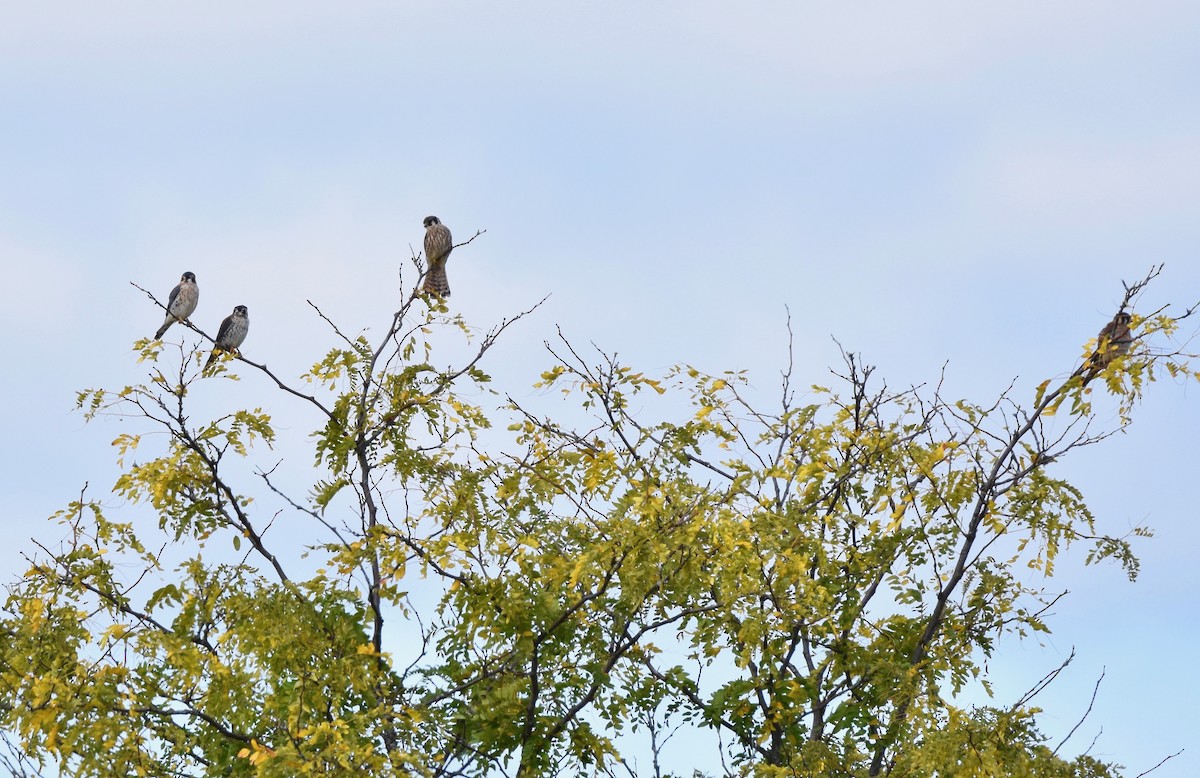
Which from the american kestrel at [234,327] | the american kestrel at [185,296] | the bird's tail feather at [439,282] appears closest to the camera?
the bird's tail feather at [439,282]

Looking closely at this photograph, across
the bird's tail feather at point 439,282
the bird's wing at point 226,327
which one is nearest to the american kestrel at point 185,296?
the bird's wing at point 226,327

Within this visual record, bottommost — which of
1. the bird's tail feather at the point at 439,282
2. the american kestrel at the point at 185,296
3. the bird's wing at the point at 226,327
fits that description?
the bird's tail feather at the point at 439,282

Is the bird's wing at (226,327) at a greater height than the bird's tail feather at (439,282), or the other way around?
the bird's wing at (226,327)

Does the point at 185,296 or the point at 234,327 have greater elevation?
the point at 185,296

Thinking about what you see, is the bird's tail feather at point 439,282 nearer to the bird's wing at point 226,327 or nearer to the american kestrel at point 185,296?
the bird's wing at point 226,327

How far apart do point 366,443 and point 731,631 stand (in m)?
3.39

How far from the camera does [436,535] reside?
9.33 metres

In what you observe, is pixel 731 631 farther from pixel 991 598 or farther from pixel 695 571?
pixel 991 598

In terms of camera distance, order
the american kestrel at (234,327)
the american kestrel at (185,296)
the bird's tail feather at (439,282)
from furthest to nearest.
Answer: the american kestrel at (185,296) < the american kestrel at (234,327) < the bird's tail feather at (439,282)

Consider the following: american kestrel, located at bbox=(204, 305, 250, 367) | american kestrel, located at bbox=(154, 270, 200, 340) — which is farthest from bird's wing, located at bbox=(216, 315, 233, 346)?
american kestrel, located at bbox=(154, 270, 200, 340)

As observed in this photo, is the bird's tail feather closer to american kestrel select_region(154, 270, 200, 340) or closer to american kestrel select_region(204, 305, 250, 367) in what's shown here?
american kestrel select_region(204, 305, 250, 367)

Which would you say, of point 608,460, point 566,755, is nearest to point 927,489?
point 608,460

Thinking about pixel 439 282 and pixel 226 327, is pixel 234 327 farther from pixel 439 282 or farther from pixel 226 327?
pixel 439 282

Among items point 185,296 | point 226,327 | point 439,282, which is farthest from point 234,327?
point 439,282
